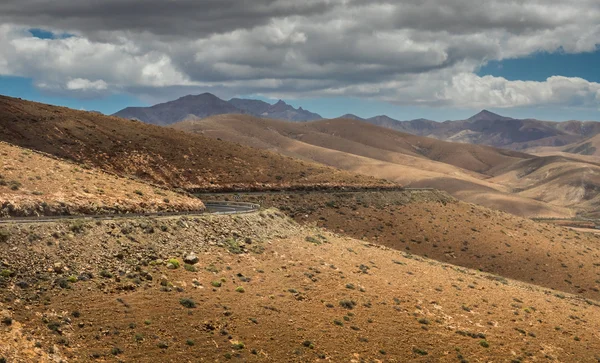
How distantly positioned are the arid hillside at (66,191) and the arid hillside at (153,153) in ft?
81.4

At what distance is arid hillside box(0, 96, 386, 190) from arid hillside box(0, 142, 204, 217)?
81.4 feet

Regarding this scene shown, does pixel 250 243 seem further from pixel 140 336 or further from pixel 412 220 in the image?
pixel 412 220

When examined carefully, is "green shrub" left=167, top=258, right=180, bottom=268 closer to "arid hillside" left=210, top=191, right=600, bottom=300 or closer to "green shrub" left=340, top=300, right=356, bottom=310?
"green shrub" left=340, top=300, right=356, bottom=310

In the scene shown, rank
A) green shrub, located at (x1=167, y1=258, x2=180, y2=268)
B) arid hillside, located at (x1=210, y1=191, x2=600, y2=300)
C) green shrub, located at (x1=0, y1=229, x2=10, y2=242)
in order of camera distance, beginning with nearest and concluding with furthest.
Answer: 1. green shrub, located at (x1=0, y1=229, x2=10, y2=242)
2. green shrub, located at (x1=167, y1=258, x2=180, y2=268)
3. arid hillside, located at (x1=210, y1=191, x2=600, y2=300)

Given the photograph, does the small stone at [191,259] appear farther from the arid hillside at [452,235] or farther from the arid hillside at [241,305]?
the arid hillside at [452,235]

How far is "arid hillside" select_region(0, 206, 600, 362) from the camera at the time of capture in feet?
109

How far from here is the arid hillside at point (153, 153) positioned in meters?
86.1

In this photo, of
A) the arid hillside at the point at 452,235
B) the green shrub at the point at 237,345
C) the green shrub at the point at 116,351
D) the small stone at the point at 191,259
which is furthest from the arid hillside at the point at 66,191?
the arid hillside at the point at 452,235

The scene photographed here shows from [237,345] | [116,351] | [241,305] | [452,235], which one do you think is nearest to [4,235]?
[116,351]

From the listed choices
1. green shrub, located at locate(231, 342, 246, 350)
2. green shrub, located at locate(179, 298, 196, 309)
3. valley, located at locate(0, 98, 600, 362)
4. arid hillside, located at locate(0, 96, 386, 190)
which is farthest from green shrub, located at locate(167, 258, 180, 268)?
arid hillside, located at locate(0, 96, 386, 190)

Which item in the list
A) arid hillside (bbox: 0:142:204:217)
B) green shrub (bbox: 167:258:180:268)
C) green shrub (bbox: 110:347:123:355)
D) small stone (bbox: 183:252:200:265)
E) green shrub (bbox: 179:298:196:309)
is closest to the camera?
green shrub (bbox: 110:347:123:355)

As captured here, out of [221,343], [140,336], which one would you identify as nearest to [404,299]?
[221,343]

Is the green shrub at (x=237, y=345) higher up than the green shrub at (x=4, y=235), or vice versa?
the green shrub at (x=4, y=235)

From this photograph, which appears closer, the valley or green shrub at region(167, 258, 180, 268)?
the valley
